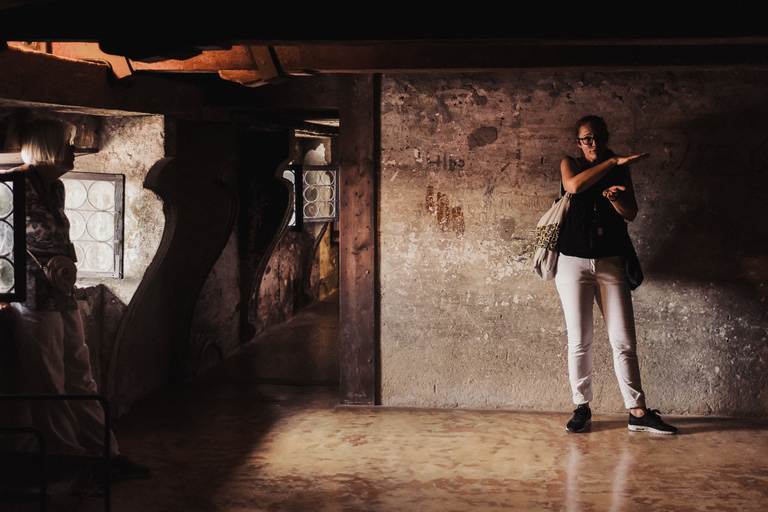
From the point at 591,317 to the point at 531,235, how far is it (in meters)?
0.70

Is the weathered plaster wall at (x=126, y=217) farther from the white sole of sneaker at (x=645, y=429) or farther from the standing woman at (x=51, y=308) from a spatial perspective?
the white sole of sneaker at (x=645, y=429)

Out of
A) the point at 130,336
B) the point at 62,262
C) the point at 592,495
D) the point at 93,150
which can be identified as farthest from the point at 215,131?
the point at 592,495

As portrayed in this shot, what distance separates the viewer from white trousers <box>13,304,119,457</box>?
11.3 feet

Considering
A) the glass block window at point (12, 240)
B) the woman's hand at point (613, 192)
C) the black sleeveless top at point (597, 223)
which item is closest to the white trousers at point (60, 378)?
the glass block window at point (12, 240)

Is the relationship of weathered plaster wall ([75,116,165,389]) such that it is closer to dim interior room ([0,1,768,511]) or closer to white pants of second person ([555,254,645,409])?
A: dim interior room ([0,1,768,511])

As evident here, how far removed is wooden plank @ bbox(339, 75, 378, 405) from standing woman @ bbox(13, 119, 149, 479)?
1.78 meters

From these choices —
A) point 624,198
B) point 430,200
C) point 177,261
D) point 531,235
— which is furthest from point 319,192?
point 624,198

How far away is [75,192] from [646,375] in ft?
12.8

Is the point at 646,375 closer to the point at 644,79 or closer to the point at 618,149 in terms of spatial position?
the point at 618,149

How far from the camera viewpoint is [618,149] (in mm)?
4648

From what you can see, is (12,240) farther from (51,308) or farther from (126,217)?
(126,217)

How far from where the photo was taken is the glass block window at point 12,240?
132 inches

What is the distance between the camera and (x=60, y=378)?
351cm

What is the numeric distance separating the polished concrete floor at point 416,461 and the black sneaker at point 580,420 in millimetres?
64
